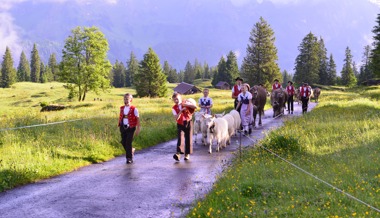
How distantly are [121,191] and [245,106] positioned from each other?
9.36 m

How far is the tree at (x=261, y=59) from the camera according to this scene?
222 ft

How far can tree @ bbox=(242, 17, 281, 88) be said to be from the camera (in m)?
67.7

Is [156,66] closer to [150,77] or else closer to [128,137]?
[150,77]

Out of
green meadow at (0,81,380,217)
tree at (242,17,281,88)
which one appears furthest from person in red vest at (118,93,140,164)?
tree at (242,17,281,88)

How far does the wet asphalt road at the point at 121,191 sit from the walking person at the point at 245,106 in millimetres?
4492

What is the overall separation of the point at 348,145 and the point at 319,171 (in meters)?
3.60

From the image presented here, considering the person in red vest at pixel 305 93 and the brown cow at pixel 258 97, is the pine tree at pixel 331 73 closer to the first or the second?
the person in red vest at pixel 305 93

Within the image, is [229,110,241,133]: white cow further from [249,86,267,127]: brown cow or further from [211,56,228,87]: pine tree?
[211,56,228,87]: pine tree

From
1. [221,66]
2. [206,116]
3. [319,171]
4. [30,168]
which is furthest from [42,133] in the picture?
[221,66]

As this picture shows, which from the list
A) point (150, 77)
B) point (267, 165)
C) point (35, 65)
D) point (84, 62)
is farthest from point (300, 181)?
point (35, 65)

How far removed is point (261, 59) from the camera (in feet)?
224

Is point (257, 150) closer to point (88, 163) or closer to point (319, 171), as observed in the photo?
point (319, 171)

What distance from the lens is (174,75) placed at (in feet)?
563

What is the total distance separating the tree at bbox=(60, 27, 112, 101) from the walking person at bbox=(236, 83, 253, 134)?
43908 mm
